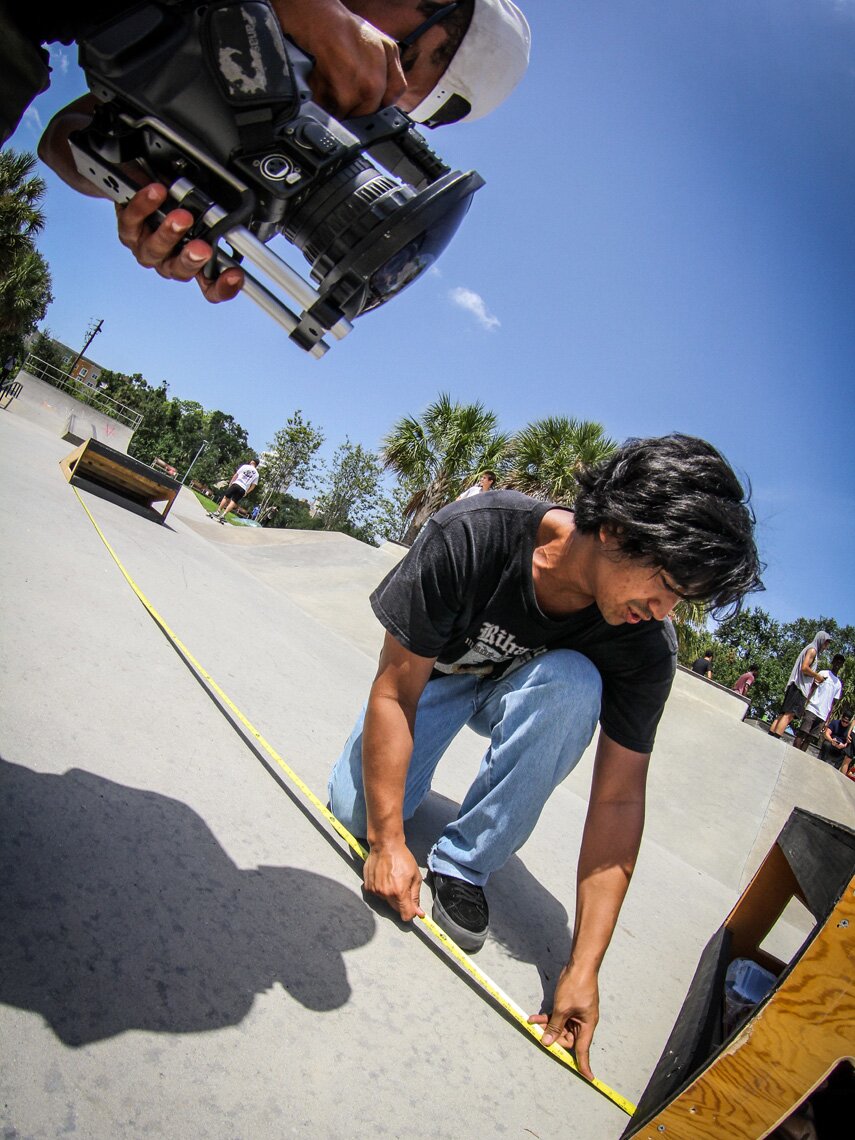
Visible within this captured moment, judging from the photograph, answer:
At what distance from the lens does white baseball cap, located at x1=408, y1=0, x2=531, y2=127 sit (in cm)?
120

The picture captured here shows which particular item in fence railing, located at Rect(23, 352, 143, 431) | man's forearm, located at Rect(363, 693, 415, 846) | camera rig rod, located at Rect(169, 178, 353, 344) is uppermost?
camera rig rod, located at Rect(169, 178, 353, 344)

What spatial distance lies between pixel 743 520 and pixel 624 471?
308 millimetres

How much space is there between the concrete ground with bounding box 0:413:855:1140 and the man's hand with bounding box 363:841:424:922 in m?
0.04

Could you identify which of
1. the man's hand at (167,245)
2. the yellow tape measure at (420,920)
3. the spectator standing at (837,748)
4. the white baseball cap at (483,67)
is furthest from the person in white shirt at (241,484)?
the man's hand at (167,245)

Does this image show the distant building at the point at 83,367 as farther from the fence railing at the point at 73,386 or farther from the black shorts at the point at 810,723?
the black shorts at the point at 810,723

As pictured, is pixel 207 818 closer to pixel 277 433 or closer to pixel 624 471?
pixel 624 471

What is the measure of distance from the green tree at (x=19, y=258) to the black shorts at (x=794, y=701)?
1026 inches

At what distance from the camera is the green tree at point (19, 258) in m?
21.2

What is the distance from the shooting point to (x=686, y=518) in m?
1.39

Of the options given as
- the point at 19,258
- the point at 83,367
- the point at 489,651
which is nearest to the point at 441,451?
the point at 489,651

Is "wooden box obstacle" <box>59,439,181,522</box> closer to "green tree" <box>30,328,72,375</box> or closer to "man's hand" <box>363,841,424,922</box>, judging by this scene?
"man's hand" <box>363,841,424,922</box>

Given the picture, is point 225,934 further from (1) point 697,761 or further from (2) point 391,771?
(1) point 697,761

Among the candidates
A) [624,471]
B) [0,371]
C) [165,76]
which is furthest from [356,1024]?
[0,371]

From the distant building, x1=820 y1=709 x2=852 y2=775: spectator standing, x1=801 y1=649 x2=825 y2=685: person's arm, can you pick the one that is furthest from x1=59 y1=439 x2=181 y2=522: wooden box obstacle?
the distant building
